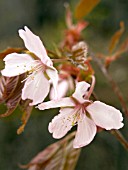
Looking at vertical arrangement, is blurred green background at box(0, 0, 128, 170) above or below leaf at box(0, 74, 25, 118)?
below

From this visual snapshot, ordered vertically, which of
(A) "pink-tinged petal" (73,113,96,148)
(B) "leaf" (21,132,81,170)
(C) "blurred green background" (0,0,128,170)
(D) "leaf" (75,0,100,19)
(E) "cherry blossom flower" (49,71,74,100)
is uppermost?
(D) "leaf" (75,0,100,19)

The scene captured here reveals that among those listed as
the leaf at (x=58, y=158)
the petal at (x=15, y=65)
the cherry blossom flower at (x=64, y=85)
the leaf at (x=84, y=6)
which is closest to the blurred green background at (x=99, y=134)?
the leaf at (x=84, y=6)

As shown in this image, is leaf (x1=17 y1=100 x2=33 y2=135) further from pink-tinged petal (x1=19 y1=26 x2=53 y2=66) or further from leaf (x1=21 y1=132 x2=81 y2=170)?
leaf (x1=21 y1=132 x2=81 y2=170)

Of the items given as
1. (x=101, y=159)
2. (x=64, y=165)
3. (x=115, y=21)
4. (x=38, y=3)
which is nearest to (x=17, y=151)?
(x=101, y=159)

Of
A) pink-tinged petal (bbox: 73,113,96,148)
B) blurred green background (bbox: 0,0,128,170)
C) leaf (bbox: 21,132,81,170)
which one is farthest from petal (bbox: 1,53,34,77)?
blurred green background (bbox: 0,0,128,170)

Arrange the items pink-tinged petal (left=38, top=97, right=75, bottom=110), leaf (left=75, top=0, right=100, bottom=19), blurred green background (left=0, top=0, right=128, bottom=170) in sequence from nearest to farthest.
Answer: pink-tinged petal (left=38, top=97, right=75, bottom=110) < leaf (left=75, top=0, right=100, bottom=19) < blurred green background (left=0, top=0, right=128, bottom=170)

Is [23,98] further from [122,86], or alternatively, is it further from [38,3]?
[38,3]

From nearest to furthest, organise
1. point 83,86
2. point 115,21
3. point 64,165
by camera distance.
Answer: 1. point 83,86
2. point 64,165
3. point 115,21
